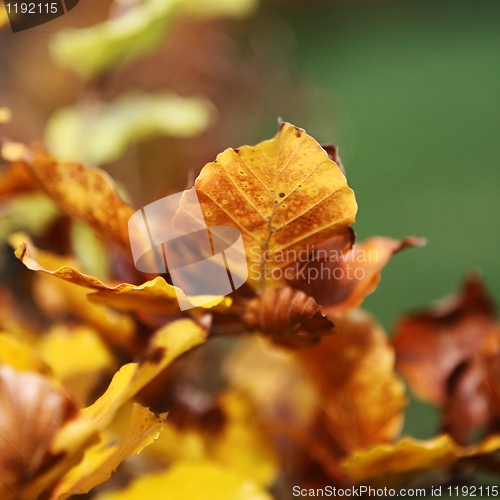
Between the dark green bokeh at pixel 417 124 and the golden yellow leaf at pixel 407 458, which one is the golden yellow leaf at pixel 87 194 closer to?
the golden yellow leaf at pixel 407 458

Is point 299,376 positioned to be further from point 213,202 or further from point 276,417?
point 213,202

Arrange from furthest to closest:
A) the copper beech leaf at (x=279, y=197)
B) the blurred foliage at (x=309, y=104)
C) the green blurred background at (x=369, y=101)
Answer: the green blurred background at (x=369, y=101)
the blurred foliage at (x=309, y=104)
the copper beech leaf at (x=279, y=197)

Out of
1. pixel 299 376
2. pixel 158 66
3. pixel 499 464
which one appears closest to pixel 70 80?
pixel 158 66
